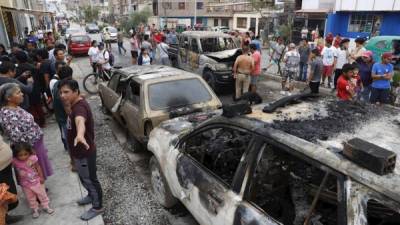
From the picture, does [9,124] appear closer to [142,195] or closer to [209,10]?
[142,195]

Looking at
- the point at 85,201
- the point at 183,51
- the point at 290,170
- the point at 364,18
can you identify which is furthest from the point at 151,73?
the point at 364,18

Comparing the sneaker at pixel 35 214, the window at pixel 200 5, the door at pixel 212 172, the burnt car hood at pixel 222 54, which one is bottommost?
the sneaker at pixel 35 214

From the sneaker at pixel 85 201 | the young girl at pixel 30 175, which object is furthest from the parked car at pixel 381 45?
the young girl at pixel 30 175

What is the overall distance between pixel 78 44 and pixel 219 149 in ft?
60.8

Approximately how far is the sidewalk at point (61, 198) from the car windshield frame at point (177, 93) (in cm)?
171

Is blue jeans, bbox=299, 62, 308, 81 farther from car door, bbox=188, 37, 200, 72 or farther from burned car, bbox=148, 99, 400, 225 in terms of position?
burned car, bbox=148, 99, 400, 225

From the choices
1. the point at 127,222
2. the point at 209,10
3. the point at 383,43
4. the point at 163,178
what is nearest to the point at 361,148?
the point at 163,178

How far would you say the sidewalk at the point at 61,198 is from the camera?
389cm

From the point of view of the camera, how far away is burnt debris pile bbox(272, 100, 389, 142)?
2387 millimetres

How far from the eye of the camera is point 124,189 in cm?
467

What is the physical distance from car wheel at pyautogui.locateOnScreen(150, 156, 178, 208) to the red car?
17.2m

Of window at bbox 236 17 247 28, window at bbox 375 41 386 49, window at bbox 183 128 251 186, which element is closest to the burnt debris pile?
window at bbox 183 128 251 186

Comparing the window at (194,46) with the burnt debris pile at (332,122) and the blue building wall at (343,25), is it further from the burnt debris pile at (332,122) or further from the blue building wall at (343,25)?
the blue building wall at (343,25)

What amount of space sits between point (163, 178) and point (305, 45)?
8.43 meters
